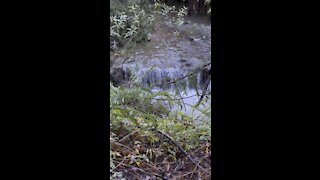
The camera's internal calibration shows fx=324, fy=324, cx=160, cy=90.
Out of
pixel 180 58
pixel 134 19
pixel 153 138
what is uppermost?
pixel 134 19

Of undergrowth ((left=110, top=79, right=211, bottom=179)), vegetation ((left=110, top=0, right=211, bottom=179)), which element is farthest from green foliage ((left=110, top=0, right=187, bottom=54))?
undergrowth ((left=110, top=79, right=211, bottom=179))

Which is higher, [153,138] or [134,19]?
[134,19]

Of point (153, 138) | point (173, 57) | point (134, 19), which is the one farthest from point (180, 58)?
→ point (153, 138)

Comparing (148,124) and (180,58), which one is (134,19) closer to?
(180,58)

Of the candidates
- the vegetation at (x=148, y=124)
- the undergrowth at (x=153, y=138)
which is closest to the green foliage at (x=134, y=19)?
the vegetation at (x=148, y=124)

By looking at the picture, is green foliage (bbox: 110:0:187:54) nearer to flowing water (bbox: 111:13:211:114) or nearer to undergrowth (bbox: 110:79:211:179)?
flowing water (bbox: 111:13:211:114)

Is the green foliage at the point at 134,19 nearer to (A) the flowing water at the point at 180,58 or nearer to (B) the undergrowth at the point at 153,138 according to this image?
(A) the flowing water at the point at 180,58

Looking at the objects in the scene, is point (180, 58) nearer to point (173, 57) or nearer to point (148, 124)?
point (173, 57)

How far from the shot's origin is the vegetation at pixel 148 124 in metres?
1.56

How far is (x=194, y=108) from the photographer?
162 centimetres

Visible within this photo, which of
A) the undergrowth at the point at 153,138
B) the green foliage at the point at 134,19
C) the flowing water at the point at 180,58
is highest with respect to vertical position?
the green foliage at the point at 134,19

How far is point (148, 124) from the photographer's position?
63.1 inches

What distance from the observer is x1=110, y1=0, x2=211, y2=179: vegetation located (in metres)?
1.56
